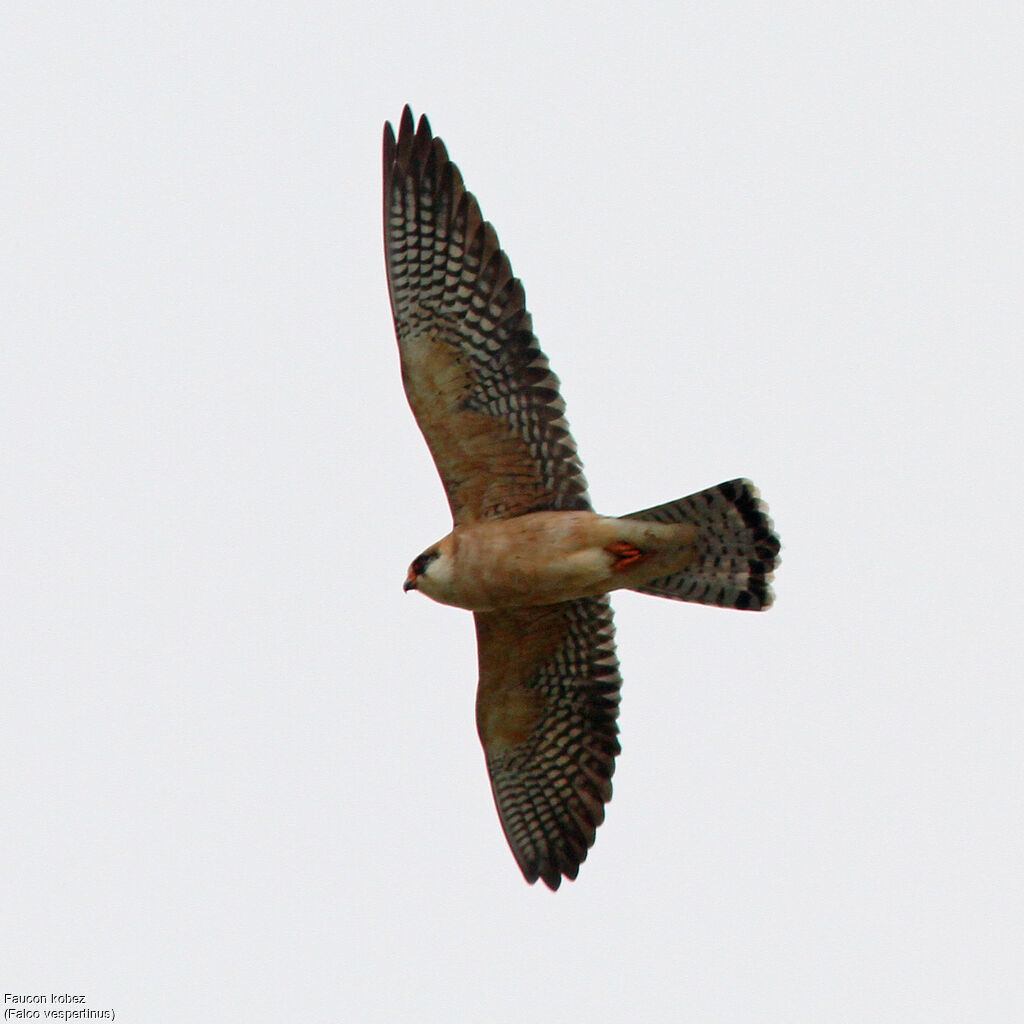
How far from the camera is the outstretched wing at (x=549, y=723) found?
10.9m

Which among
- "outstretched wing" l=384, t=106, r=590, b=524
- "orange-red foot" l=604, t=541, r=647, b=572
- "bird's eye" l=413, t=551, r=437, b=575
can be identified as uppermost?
"outstretched wing" l=384, t=106, r=590, b=524

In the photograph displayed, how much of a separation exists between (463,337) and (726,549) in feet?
6.18

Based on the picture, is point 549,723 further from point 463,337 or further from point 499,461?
point 463,337

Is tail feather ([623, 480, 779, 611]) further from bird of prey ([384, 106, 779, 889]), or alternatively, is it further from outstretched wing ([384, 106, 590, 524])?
outstretched wing ([384, 106, 590, 524])

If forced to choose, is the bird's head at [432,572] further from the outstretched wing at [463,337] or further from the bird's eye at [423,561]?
the outstretched wing at [463,337]

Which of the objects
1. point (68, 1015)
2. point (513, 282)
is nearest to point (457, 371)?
point (513, 282)

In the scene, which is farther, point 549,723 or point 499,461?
point 549,723

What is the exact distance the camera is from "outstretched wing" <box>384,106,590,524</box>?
33.2 feet

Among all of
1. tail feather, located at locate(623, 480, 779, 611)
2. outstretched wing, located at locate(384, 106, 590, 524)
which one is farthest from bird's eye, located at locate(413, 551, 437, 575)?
tail feather, located at locate(623, 480, 779, 611)

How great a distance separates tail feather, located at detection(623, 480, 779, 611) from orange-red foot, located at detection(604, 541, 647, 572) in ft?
0.56

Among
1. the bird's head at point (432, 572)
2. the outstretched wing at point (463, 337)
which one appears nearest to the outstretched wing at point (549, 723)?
the bird's head at point (432, 572)

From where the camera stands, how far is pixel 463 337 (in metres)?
10.1

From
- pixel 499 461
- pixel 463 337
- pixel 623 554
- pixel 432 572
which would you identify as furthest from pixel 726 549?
pixel 463 337

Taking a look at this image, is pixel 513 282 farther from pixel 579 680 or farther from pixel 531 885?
pixel 531 885
